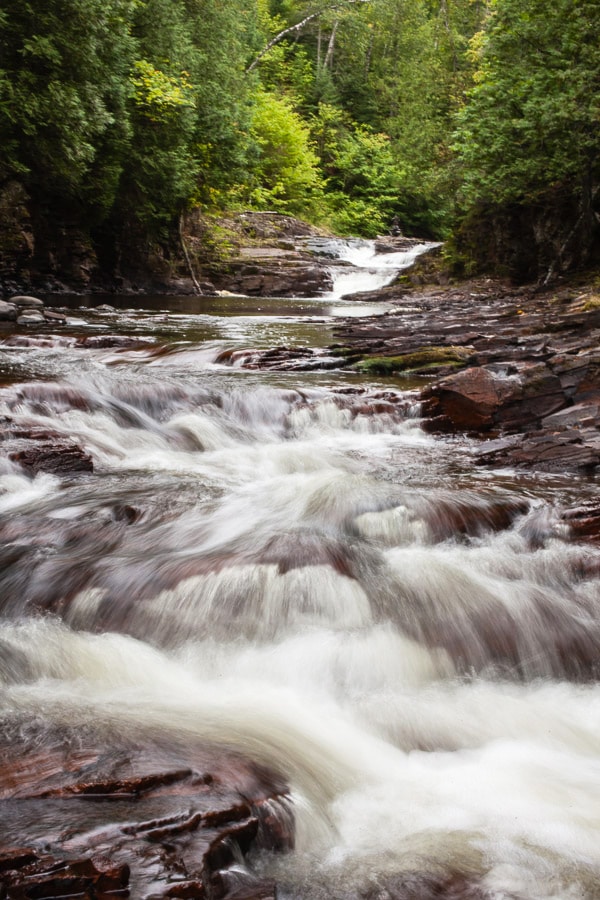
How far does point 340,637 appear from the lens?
3727 millimetres

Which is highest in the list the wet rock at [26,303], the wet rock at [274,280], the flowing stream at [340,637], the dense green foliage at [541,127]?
the dense green foliage at [541,127]

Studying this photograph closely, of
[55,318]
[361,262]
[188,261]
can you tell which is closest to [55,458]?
[55,318]

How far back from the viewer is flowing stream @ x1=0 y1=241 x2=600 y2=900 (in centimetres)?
242

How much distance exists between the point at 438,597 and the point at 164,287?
21132 mm

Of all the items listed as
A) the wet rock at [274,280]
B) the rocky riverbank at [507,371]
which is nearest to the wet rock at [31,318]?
the rocky riverbank at [507,371]

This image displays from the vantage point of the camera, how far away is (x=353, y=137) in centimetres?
4056

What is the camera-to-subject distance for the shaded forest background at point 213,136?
1523 centimetres

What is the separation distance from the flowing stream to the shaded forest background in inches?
465

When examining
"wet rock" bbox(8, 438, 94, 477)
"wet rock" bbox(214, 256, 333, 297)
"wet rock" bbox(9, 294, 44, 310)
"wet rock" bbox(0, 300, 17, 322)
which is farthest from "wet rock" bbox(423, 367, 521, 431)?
"wet rock" bbox(214, 256, 333, 297)

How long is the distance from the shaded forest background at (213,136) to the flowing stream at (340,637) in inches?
465

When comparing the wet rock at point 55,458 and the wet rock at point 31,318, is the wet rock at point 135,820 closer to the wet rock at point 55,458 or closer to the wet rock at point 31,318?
the wet rock at point 55,458

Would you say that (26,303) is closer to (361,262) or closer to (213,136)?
(213,136)

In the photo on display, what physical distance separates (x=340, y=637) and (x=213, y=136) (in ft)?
68.6

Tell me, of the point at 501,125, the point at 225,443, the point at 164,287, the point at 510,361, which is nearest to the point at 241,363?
the point at 225,443
